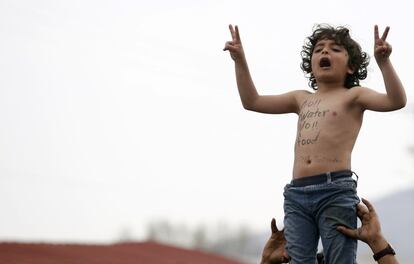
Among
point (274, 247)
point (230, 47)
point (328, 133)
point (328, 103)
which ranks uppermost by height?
point (230, 47)

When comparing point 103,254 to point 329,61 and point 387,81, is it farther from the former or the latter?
point 387,81

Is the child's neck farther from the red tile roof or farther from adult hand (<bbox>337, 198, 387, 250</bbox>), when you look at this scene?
the red tile roof

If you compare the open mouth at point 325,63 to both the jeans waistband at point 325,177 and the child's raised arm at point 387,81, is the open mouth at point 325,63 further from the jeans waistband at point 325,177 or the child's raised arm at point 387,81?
the jeans waistband at point 325,177

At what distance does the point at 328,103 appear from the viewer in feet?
12.2

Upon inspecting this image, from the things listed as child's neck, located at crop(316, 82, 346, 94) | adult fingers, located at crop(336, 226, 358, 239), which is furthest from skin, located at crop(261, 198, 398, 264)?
child's neck, located at crop(316, 82, 346, 94)

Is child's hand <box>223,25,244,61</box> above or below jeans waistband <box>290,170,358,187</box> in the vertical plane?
above

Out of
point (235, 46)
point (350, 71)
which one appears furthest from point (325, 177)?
point (235, 46)

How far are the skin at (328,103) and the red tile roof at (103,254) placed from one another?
2190 mm

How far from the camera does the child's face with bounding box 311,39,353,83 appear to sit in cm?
378

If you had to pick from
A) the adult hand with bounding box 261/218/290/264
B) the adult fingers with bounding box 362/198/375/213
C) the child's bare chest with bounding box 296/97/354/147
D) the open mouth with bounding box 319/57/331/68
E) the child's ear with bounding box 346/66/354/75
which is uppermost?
the open mouth with bounding box 319/57/331/68

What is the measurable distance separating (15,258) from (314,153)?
8.26 ft

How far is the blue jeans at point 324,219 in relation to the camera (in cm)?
353

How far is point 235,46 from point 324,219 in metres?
0.91

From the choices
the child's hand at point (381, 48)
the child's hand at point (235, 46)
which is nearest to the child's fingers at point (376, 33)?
the child's hand at point (381, 48)
